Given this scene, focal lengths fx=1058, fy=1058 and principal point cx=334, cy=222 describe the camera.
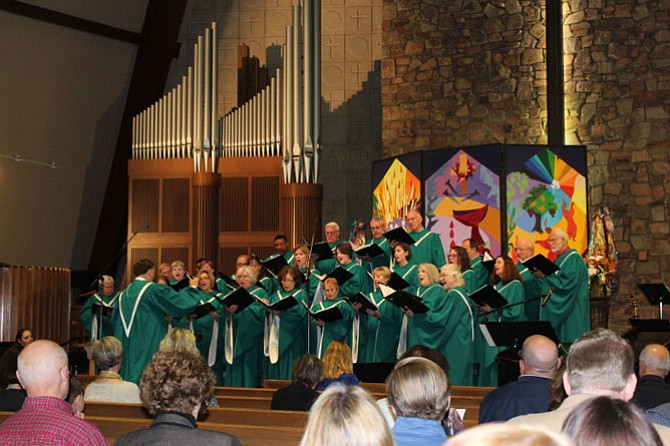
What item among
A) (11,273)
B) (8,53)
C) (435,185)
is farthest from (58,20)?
(435,185)

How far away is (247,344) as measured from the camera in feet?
34.5

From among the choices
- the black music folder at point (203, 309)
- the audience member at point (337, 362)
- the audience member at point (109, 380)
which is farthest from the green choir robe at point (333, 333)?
the audience member at point (109, 380)

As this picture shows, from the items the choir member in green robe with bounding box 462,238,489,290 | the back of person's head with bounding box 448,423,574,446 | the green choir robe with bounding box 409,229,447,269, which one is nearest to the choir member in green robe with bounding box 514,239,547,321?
the choir member in green robe with bounding box 462,238,489,290

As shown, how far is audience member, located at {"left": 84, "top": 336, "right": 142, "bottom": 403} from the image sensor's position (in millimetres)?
5719

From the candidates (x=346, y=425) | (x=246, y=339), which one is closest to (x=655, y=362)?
(x=346, y=425)

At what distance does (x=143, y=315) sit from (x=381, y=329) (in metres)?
2.30

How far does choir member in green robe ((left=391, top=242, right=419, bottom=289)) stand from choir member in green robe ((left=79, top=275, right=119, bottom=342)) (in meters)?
2.88

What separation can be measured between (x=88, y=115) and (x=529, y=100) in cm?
581

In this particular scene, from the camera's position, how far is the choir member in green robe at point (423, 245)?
10.4 m

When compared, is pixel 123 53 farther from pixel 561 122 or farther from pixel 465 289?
pixel 465 289

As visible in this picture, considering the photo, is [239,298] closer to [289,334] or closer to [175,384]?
[289,334]

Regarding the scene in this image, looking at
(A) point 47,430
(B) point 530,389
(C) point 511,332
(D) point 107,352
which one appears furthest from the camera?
(C) point 511,332

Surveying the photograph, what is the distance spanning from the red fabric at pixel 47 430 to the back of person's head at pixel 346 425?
4.15 feet

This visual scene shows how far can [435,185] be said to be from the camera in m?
12.5
